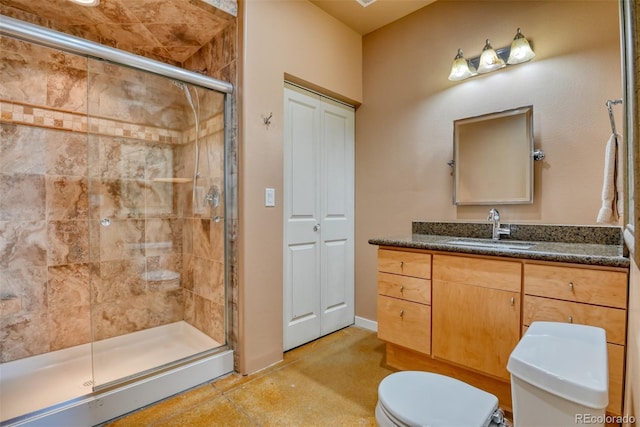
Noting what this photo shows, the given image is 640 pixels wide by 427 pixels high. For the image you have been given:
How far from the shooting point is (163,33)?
211cm

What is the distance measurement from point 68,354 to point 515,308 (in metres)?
2.75

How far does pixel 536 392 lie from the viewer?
688 mm

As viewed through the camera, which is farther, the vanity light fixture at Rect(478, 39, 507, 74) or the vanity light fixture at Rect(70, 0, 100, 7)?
the vanity light fixture at Rect(478, 39, 507, 74)

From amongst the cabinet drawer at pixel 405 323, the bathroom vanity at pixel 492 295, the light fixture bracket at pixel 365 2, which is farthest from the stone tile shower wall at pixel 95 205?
the light fixture bracket at pixel 365 2

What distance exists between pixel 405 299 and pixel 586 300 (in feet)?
2.85

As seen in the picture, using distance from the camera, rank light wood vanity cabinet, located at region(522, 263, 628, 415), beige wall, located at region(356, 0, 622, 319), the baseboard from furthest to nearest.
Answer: the baseboard, beige wall, located at region(356, 0, 622, 319), light wood vanity cabinet, located at region(522, 263, 628, 415)

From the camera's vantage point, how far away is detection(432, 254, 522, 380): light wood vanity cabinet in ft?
5.06

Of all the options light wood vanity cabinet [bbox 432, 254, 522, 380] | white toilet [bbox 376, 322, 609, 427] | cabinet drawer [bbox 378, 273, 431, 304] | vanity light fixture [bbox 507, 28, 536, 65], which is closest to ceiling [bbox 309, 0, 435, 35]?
vanity light fixture [bbox 507, 28, 536, 65]

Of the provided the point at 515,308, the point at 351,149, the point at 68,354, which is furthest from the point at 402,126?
the point at 68,354

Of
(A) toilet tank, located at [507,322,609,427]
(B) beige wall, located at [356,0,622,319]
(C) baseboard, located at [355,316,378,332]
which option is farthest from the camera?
(C) baseboard, located at [355,316,378,332]

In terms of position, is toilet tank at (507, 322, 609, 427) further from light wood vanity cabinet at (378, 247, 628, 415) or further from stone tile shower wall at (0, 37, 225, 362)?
stone tile shower wall at (0, 37, 225, 362)

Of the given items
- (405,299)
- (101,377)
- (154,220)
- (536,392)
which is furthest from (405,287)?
(154,220)

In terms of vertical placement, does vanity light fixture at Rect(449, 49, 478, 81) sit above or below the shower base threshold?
above

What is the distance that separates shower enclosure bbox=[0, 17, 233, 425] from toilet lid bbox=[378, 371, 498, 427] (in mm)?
1325
